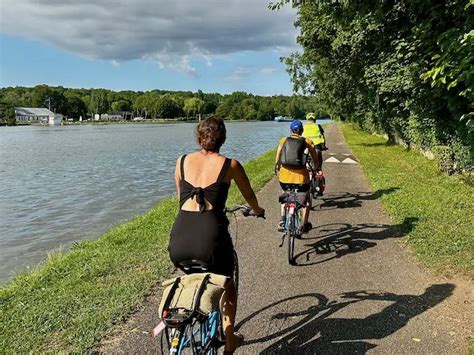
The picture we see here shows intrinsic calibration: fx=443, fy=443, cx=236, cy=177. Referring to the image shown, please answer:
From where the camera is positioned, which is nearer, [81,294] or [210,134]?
[210,134]

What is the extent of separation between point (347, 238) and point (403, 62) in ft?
28.0

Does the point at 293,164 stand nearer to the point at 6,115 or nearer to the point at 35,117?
the point at 6,115

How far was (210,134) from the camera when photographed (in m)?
3.32

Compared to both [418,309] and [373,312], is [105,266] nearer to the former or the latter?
[373,312]

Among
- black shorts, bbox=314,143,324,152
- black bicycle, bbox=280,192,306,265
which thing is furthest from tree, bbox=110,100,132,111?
black bicycle, bbox=280,192,306,265

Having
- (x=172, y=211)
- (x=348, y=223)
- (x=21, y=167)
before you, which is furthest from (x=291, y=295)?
(x=21, y=167)

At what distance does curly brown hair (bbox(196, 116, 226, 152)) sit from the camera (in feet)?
10.9

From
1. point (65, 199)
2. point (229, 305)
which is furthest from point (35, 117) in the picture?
point (229, 305)

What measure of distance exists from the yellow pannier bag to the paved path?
1.32 meters

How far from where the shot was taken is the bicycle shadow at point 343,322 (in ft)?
13.5

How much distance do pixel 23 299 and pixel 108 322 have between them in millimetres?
1563

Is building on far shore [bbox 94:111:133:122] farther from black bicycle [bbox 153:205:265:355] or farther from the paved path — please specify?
black bicycle [bbox 153:205:265:355]

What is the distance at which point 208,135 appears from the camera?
10.9 feet

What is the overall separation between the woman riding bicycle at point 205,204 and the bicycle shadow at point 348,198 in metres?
7.23
